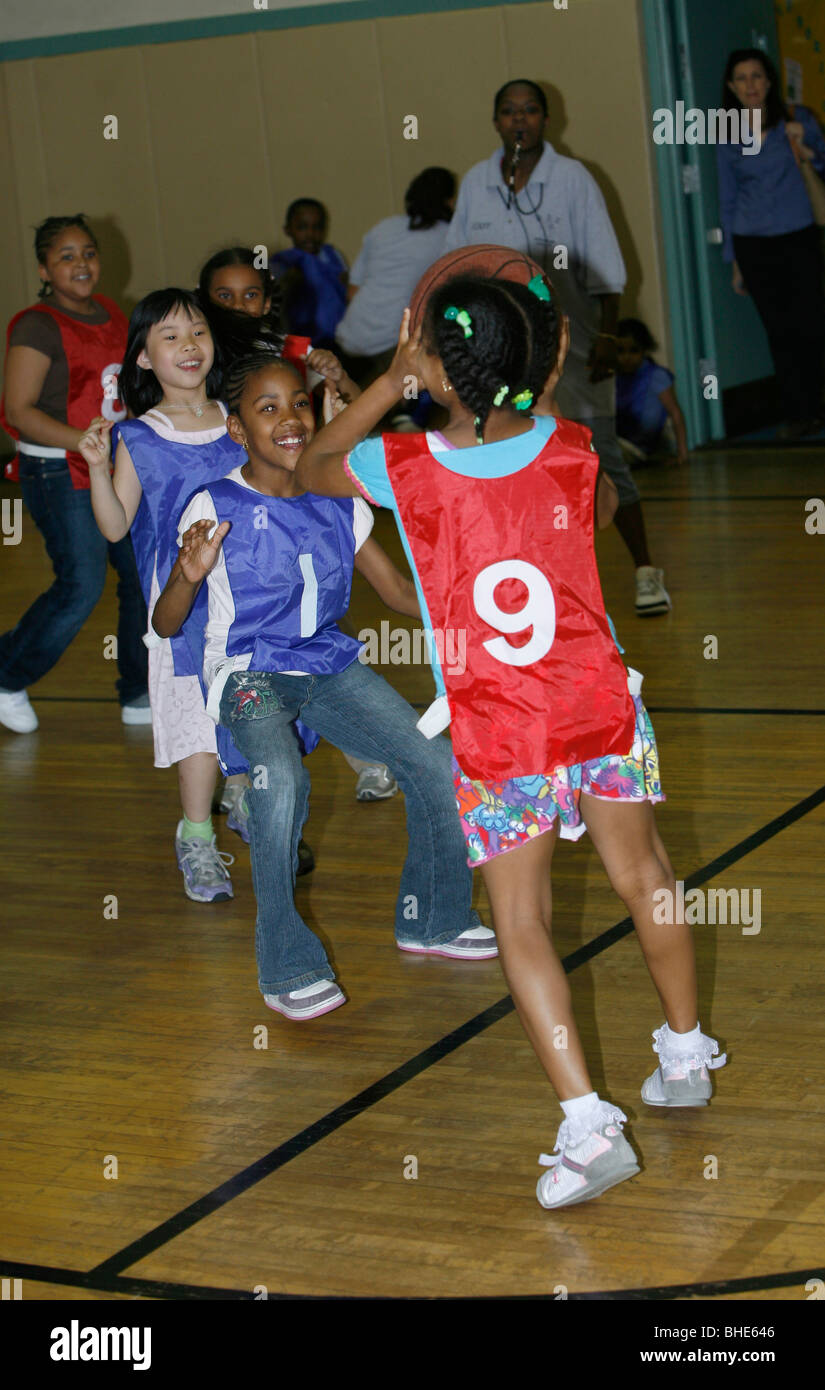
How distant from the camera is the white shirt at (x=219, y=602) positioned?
3.17 meters

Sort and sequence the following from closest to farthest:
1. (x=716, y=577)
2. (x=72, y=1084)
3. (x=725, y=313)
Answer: (x=72, y=1084) → (x=716, y=577) → (x=725, y=313)

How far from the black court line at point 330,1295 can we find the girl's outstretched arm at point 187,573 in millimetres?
1245

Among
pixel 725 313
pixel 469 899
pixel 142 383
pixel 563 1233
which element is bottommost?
pixel 563 1233

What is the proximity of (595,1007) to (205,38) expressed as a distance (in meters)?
8.47

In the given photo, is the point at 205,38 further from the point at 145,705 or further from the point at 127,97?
the point at 145,705

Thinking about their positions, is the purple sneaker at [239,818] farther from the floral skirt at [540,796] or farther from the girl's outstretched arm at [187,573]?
the floral skirt at [540,796]

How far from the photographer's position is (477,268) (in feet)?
7.63

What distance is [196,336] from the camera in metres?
3.62

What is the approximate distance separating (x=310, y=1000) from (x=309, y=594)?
0.74 meters

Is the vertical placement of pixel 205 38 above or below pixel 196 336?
above

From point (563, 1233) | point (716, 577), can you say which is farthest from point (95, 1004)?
point (716, 577)

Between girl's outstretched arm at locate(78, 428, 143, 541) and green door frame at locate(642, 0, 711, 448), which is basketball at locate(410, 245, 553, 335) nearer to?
girl's outstretched arm at locate(78, 428, 143, 541)

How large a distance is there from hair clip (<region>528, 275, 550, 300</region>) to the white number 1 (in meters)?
0.98

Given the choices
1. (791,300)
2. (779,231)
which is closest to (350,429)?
(779,231)
